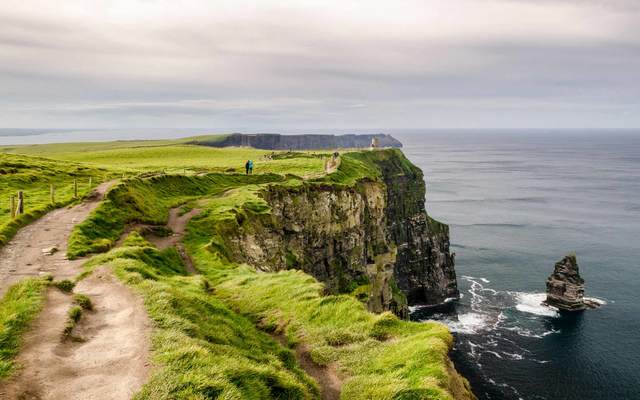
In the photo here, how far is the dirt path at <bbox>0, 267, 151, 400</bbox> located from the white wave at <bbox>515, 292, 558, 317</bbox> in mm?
92437

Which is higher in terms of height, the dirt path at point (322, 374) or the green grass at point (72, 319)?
the green grass at point (72, 319)

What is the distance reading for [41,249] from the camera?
97.1 feet

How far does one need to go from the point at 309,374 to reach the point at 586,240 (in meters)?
145

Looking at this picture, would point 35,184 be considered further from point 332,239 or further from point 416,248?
point 416,248

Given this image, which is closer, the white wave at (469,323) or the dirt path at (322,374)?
the dirt path at (322,374)

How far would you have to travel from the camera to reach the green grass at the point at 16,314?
13.6 metres

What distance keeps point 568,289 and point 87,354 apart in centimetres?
9888

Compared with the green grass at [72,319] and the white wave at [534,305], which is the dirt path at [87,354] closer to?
the green grass at [72,319]

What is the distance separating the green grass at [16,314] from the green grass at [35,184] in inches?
504

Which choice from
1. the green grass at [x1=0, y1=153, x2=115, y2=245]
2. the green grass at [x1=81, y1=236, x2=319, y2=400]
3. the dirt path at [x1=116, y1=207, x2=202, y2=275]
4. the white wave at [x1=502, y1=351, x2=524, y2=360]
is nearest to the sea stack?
the white wave at [x1=502, y1=351, x2=524, y2=360]

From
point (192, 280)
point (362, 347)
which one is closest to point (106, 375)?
point (362, 347)

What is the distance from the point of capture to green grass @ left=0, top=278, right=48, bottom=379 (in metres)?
13.6

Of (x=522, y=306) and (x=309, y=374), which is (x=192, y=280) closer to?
(x=309, y=374)

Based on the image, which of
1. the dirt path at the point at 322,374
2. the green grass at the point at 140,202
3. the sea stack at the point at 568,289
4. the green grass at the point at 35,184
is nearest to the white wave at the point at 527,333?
the sea stack at the point at 568,289
